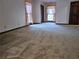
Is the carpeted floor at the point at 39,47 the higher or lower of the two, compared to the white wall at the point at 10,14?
lower

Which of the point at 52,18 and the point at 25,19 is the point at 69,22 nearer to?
the point at 25,19

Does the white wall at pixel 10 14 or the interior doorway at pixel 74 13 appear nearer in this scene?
the white wall at pixel 10 14

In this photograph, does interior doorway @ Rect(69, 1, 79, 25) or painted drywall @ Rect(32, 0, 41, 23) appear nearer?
interior doorway @ Rect(69, 1, 79, 25)

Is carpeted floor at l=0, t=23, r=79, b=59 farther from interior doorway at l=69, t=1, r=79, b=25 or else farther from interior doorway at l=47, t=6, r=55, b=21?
interior doorway at l=47, t=6, r=55, b=21

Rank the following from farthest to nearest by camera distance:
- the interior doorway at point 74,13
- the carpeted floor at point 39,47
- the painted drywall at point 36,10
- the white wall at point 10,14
Result: the painted drywall at point 36,10 → the interior doorway at point 74,13 → the white wall at point 10,14 → the carpeted floor at point 39,47

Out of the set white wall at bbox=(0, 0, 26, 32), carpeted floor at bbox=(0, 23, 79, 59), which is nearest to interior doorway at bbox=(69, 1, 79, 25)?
white wall at bbox=(0, 0, 26, 32)

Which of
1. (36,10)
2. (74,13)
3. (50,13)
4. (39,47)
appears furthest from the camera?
(50,13)

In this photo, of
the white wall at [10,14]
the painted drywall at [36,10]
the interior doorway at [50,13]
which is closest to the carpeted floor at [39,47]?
the white wall at [10,14]

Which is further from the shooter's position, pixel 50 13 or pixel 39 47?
pixel 50 13

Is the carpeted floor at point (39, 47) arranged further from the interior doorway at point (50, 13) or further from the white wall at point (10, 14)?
the interior doorway at point (50, 13)

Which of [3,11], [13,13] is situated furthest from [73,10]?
[3,11]

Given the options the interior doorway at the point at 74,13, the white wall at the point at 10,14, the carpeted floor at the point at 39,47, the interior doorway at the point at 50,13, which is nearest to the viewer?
the carpeted floor at the point at 39,47

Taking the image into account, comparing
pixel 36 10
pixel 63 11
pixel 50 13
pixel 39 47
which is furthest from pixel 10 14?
pixel 50 13

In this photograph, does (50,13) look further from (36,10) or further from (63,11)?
(63,11)
